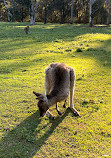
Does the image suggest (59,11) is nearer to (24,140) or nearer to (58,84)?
(58,84)

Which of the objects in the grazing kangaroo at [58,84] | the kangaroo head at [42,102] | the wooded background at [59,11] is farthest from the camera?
the wooded background at [59,11]

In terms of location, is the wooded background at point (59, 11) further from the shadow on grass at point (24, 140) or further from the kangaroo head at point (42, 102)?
the kangaroo head at point (42, 102)

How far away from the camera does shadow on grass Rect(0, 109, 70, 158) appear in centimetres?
291

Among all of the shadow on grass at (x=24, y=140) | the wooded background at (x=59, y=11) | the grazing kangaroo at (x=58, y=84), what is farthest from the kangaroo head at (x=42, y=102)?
the wooded background at (x=59, y=11)

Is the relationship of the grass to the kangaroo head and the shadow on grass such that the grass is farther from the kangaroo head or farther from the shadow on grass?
the kangaroo head

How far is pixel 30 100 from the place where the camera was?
4527 millimetres

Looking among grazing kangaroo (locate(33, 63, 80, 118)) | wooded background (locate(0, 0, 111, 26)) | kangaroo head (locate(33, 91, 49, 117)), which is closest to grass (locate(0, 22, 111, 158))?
grazing kangaroo (locate(33, 63, 80, 118))

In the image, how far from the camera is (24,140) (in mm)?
3193

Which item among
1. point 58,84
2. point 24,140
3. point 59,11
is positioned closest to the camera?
point 24,140

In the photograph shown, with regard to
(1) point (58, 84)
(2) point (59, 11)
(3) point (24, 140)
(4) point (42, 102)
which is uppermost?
(2) point (59, 11)

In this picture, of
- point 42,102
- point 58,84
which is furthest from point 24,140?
point 58,84

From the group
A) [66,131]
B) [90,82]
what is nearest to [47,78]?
[66,131]

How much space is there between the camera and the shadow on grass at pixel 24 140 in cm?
291

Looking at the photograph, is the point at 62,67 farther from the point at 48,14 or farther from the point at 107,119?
the point at 48,14
